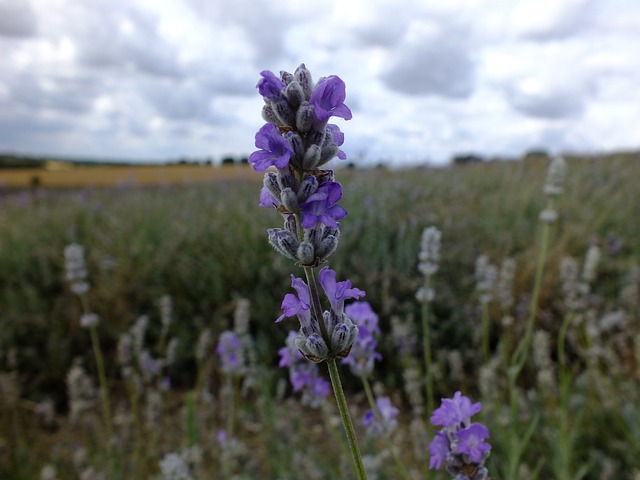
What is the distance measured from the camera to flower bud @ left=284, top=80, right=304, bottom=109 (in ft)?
2.24

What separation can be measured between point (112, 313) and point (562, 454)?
3.14 meters

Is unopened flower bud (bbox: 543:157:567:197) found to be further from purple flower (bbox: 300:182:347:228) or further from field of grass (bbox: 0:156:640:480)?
purple flower (bbox: 300:182:347:228)

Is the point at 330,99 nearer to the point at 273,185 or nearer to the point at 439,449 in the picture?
the point at 273,185

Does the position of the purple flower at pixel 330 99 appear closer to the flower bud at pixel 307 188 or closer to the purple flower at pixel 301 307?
the flower bud at pixel 307 188

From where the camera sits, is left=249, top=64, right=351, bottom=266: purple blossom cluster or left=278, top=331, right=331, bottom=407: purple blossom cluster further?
left=278, top=331, right=331, bottom=407: purple blossom cluster

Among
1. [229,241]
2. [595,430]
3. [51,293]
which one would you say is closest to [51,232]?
[51,293]

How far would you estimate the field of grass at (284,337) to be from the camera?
2.31 meters

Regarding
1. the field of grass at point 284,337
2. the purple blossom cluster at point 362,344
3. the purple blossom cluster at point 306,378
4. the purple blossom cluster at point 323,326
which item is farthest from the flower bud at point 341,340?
the field of grass at point 284,337

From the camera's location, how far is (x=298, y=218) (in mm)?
706

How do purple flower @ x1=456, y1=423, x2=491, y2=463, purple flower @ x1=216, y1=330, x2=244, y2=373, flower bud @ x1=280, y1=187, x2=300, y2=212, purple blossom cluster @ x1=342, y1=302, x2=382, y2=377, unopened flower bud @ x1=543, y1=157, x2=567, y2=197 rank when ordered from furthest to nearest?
purple flower @ x1=216, y1=330, x2=244, y2=373
unopened flower bud @ x1=543, y1=157, x2=567, y2=197
purple blossom cluster @ x1=342, y1=302, x2=382, y2=377
purple flower @ x1=456, y1=423, x2=491, y2=463
flower bud @ x1=280, y1=187, x2=300, y2=212

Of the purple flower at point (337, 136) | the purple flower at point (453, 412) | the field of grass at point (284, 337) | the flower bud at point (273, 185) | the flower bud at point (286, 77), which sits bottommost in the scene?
the field of grass at point (284, 337)

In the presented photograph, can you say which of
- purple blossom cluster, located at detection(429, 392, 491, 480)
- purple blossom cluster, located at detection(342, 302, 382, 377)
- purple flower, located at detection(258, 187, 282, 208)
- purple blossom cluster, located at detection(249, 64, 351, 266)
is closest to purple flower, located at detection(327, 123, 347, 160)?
purple blossom cluster, located at detection(249, 64, 351, 266)

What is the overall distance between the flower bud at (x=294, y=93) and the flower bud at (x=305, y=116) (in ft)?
0.05

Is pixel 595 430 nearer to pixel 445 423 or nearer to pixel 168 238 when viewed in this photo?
pixel 445 423
